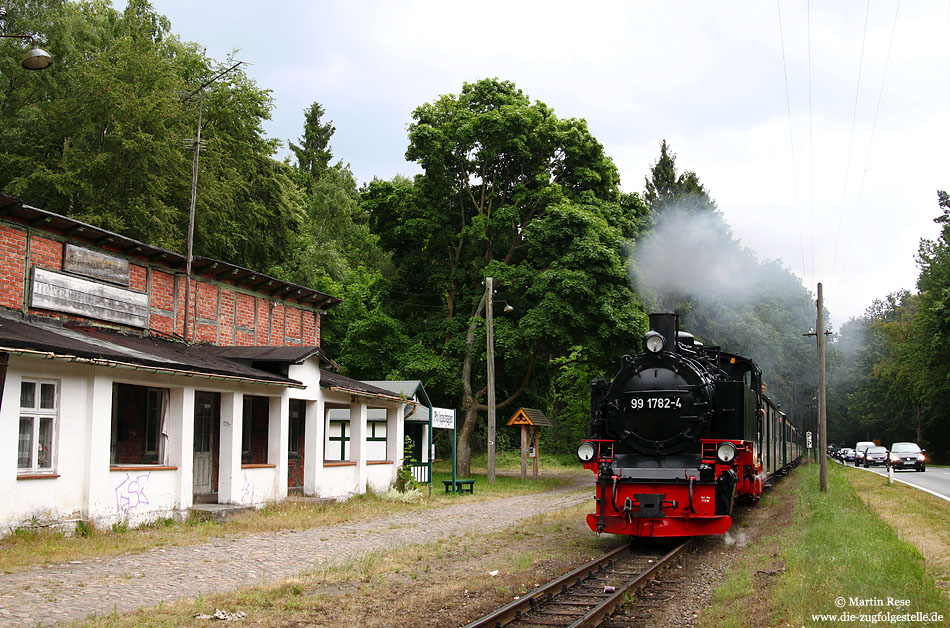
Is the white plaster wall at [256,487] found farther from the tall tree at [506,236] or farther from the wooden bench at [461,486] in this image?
the tall tree at [506,236]

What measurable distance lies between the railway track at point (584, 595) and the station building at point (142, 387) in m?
7.09

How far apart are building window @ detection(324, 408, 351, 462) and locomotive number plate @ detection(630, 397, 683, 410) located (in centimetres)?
1631

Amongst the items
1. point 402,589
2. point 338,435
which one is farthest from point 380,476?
point 402,589

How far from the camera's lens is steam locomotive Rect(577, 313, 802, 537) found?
11.5m

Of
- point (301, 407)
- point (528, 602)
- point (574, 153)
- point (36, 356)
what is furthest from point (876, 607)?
point (574, 153)

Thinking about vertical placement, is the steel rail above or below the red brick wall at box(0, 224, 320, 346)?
below

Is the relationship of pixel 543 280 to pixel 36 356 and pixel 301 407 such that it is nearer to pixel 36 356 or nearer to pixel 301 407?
pixel 301 407

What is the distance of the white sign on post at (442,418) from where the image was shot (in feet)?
76.3

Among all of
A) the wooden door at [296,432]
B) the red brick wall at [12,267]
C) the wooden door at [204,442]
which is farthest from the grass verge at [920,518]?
the red brick wall at [12,267]

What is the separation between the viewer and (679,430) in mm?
12258

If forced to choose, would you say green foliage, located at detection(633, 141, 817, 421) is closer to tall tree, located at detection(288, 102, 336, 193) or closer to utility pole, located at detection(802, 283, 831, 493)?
utility pole, located at detection(802, 283, 831, 493)

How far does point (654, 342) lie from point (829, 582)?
17.1ft

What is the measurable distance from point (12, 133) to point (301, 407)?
1518 centimetres

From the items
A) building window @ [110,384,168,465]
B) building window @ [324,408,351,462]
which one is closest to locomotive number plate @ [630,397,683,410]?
building window @ [110,384,168,465]
